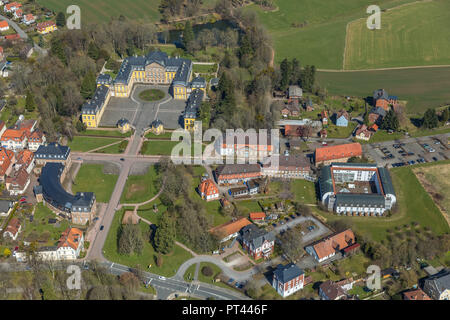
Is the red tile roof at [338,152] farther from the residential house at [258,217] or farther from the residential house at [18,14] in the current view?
the residential house at [18,14]

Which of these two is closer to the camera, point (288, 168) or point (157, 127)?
point (288, 168)

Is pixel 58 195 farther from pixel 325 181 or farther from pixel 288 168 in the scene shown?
pixel 325 181

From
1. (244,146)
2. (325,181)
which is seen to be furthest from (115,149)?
(325,181)

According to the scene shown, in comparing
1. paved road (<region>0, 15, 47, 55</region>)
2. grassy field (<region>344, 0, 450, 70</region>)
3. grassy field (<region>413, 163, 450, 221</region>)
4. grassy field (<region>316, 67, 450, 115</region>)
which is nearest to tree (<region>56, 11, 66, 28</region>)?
paved road (<region>0, 15, 47, 55</region>)

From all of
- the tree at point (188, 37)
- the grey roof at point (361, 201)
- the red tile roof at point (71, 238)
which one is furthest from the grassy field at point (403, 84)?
the red tile roof at point (71, 238)

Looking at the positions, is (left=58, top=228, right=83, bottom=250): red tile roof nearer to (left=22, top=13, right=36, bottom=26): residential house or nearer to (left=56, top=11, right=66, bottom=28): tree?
(left=56, top=11, right=66, bottom=28): tree

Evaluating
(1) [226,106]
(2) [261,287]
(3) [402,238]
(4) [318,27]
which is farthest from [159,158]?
(4) [318,27]
